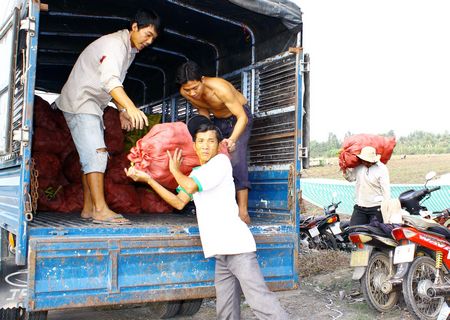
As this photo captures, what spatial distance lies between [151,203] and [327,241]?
3.64m

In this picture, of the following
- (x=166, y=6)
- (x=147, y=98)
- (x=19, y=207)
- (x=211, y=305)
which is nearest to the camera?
(x=19, y=207)

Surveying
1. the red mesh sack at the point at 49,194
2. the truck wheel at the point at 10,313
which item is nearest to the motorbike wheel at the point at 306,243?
the red mesh sack at the point at 49,194

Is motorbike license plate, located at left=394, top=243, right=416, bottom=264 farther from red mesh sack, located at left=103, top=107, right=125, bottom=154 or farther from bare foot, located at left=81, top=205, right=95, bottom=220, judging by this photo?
red mesh sack, located at left=103, top=107, right=125, bottom=154

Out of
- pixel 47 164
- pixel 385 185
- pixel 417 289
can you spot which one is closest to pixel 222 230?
pixel 417 289

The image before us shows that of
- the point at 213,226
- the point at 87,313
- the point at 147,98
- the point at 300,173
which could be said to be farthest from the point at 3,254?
the point at 147,98

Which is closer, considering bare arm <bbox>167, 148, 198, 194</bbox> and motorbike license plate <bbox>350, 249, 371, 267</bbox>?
bare arm <bbox>167, 148, 198, 194</bbox>

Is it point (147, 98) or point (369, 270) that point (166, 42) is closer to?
point (147, 98)

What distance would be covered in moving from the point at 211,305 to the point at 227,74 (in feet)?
7.27

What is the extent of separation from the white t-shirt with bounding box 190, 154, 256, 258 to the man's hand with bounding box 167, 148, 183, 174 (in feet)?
0.47

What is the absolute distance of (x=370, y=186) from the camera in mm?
5719

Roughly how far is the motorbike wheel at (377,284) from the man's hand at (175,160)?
226cm

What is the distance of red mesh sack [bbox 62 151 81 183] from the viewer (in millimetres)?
4789

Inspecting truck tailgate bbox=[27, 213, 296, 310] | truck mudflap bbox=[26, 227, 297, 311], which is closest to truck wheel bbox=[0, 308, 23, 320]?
truck tailgate bbox=[27, 213, 296, 310]

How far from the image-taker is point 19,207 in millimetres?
2750
